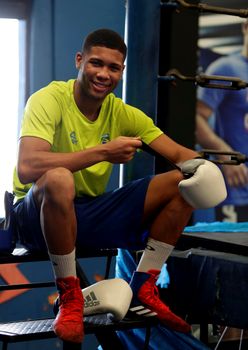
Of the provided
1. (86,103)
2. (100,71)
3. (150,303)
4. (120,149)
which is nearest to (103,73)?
(100,71)

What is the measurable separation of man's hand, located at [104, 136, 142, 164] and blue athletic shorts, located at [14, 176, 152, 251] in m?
0.14

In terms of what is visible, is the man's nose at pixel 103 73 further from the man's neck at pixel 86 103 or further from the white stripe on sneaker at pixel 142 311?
the white stripe on sneaker at pixel 142 311

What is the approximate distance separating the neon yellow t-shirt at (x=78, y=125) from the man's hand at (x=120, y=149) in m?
0.19

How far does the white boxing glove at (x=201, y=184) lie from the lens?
1667 mm

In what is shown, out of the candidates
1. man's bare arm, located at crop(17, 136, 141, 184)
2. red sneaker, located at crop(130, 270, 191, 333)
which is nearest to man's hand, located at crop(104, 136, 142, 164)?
man's bare arm, located at crop(17, 136, 141, 184)

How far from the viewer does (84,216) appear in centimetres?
176

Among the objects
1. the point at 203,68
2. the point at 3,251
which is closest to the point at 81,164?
the point at 3,251

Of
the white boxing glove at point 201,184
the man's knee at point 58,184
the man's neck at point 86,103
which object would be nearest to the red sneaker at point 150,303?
the white boxing glove at point 201,184

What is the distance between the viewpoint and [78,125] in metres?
1.87

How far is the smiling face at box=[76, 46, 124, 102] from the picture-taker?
183 cm

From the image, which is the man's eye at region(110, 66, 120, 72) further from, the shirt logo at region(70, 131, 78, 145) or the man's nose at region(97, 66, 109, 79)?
the shirt logo at region(70, 131, 78, 145)

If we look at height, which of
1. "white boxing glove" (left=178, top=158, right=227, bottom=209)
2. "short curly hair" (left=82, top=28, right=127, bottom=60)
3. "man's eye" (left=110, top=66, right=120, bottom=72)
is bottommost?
"white boxing glove" (left=178, top=158, right=227, bottom=209)

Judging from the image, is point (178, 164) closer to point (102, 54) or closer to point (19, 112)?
point (102, 54)

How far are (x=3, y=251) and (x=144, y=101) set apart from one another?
0.68m
